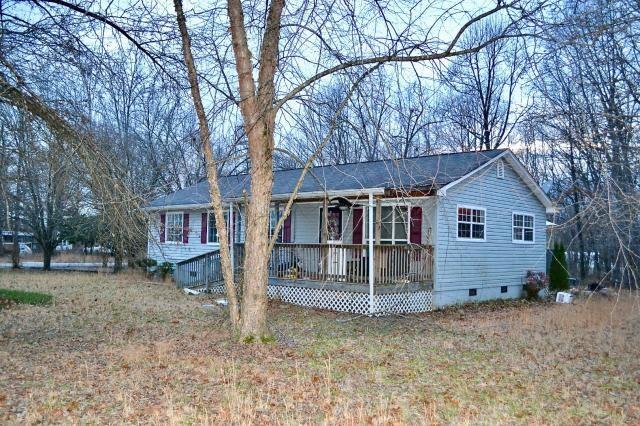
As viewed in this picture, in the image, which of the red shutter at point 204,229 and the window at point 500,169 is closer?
the window at point 500,169

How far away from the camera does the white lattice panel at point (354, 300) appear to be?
47.7 feet

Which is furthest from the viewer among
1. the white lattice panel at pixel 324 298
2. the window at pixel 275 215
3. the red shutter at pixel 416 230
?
the window at pixel 275 215

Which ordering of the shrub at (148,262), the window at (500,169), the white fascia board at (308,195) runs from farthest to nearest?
the shrub at (148,262) < the window at (500,169) < the white fascia board at (308,195)

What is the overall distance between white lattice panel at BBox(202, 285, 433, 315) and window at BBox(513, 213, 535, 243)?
5383 millimetres

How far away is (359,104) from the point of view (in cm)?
923

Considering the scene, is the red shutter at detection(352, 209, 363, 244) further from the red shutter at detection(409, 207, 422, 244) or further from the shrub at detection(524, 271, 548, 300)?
the shrub at detection(524, 271, 548, 300)

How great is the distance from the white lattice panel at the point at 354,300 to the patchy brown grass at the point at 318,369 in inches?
31.0

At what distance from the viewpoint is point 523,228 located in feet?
64.7

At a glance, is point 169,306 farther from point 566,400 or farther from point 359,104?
point 566,400

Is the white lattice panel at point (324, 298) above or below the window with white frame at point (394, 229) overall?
below

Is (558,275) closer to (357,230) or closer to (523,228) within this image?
(523,228)

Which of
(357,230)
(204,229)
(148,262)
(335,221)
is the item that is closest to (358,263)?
(357,230)

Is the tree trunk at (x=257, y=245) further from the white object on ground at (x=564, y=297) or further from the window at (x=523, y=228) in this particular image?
the white object on ground at (x=564, y=297)

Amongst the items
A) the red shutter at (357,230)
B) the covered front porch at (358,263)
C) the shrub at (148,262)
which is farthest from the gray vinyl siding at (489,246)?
the shrub at (148,262)
